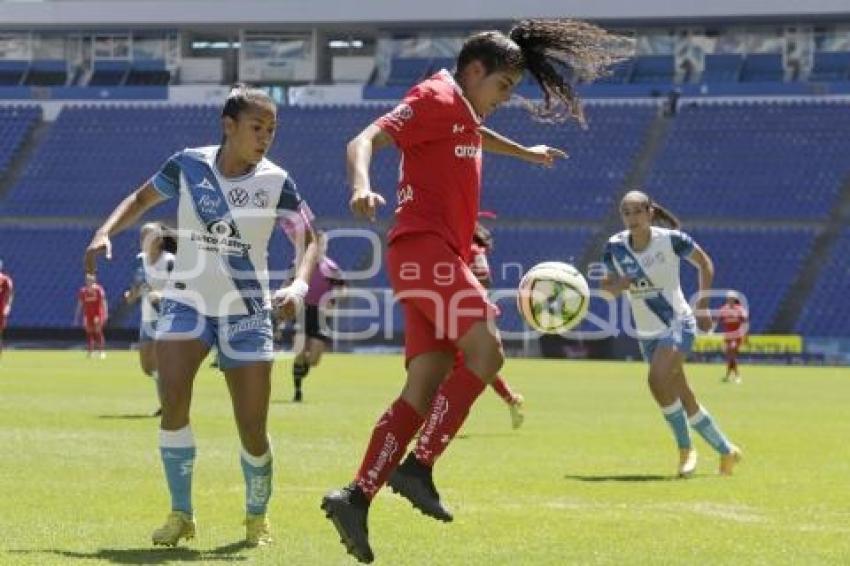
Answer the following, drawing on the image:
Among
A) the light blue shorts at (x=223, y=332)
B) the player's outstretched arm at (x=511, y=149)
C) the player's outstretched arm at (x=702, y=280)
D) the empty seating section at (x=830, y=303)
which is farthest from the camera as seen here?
the empty seating section at (x=830, y=303)

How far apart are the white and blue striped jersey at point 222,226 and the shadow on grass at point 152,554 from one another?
1.20m

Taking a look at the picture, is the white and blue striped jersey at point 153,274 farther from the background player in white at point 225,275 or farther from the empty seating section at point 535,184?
the empty seating section at point 535,184

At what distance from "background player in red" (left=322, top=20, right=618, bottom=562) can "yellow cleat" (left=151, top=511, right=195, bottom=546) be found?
5.23 ft

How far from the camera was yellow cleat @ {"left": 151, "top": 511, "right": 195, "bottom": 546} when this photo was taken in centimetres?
834

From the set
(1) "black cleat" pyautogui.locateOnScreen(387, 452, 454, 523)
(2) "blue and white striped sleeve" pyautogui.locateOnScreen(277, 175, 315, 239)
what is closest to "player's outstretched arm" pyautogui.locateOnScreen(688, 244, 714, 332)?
(2) "blue and white striped sleeve" pyautogui.locateOnScreen(277, 175, 315, 239)

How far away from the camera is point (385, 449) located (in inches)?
279

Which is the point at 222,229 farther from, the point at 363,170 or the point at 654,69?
the point at 654,69

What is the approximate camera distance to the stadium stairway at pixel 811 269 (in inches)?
1838

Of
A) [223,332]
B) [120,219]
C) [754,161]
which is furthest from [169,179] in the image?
[754,161]

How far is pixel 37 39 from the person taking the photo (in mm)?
63094

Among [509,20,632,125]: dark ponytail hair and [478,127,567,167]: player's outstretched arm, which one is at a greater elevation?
[509,20,632,125]: dark ponytail hair

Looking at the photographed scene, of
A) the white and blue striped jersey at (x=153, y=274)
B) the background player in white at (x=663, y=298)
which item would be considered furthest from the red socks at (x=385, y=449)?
the white and blue striped jersey at (x=153, y=274)

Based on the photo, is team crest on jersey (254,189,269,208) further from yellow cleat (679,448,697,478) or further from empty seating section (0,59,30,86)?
empty seating section (0,59,30,86)

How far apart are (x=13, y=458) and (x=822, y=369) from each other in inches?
1181
